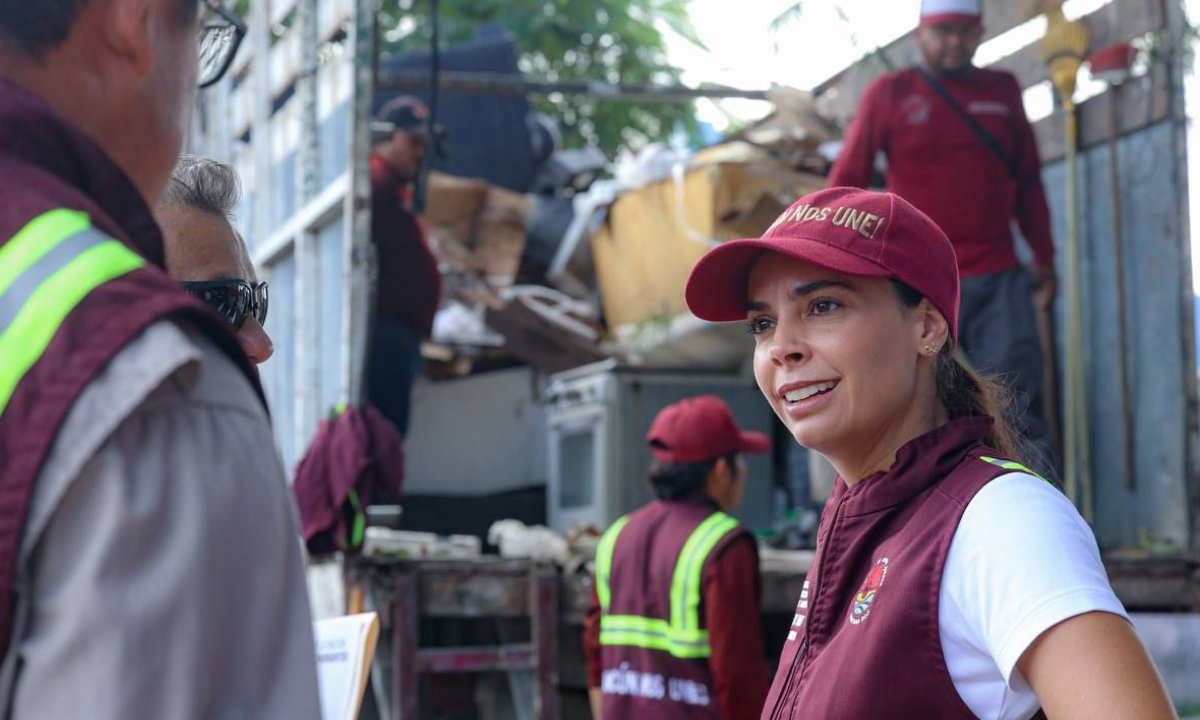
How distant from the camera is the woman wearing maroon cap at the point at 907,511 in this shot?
1.84 metres

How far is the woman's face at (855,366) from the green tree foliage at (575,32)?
14.4m

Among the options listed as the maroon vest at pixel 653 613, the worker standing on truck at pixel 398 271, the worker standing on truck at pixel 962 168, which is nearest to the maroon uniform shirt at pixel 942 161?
the worker standing on truck at pixel 962 168

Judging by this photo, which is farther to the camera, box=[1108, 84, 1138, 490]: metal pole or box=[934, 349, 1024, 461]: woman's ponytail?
box=[1108, 84, 1138, 490]: metal pole

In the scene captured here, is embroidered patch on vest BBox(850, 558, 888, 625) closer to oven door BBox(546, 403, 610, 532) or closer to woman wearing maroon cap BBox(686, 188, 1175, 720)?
woman wearing maroon cap BBox(686, 188, 1175, 720)

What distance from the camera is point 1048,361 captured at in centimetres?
675

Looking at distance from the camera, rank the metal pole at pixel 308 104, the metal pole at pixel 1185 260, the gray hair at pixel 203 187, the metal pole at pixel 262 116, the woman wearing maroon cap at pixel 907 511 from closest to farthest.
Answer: the woman wearing maroon cap at pixel 907 511
the gray hair at pixel 203 187
the metal pole at pixel 1185 260
the metal pole at pixel 308 104
the metal pole at pixel 262 116

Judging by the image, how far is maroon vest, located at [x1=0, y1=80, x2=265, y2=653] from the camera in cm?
108

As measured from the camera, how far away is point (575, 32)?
55.3 ft

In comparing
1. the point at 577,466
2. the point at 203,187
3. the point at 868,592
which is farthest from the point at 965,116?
the point at 868,592

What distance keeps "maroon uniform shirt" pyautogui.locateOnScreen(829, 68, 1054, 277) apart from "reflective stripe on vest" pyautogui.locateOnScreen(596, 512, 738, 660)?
5.85 feet

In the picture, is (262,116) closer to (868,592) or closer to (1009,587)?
(868,592)

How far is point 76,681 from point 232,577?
125 mm

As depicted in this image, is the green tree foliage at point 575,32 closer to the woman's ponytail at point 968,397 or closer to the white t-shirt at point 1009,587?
the woman's ponytail at point 968,397

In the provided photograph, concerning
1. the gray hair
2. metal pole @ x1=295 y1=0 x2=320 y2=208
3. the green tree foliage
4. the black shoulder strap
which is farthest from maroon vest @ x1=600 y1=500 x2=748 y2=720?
the green tree foliage
